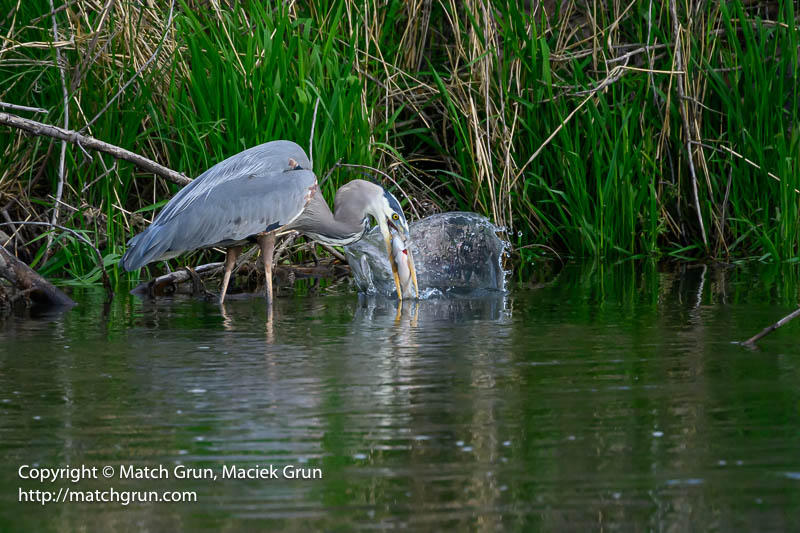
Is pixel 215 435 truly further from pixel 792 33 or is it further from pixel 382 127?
pixel 792 33

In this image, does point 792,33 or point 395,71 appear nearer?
point 792,33

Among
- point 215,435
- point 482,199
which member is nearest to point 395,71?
point 482,199

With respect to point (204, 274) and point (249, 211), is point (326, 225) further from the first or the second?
point (204, 274)

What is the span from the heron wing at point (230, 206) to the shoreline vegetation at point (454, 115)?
697mm

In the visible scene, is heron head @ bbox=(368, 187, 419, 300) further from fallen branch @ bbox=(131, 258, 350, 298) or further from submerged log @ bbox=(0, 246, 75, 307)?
submerged log @ bbox=(0, 246, 75, 307)

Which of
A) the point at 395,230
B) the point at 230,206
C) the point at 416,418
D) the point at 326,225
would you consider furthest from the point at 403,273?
the point at 416,418

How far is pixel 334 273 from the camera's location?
8047 millimetres

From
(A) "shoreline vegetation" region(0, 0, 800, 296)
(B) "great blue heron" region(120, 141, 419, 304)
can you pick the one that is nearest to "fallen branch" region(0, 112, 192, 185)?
(B) "great blue heron" region(120, 141, 419, 304)

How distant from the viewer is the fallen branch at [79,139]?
6555 mm

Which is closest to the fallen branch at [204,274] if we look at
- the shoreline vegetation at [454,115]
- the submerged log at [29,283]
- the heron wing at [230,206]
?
the shoreline vegetation at [454,115]

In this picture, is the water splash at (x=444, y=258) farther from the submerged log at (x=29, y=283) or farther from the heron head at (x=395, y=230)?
the submerged log at (x=29, y=283)

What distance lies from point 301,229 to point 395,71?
6.54ft

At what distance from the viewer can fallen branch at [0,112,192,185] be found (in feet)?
21.5

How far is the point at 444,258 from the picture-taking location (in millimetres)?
7754
